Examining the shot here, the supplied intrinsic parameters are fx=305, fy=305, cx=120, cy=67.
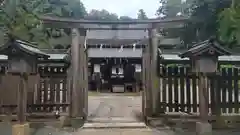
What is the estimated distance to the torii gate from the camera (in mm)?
9859

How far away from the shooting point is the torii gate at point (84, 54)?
986 centimetres

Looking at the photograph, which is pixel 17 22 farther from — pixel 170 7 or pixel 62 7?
pixel 170 7

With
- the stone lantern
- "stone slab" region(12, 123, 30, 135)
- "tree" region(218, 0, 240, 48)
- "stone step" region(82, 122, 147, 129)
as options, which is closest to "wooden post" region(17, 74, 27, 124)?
the stone lantern

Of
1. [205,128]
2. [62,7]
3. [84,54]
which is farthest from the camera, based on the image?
[62,7]

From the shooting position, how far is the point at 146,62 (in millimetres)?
10547

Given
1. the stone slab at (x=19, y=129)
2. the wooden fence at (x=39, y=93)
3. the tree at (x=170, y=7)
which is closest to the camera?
the stone slab at (x=19, y=129)

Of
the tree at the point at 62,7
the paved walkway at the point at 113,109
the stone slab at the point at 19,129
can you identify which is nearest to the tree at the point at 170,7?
the tree at the point at 62,7

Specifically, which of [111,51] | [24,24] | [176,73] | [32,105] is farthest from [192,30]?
[32,105]

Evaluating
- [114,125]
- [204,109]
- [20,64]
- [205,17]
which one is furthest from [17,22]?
[205,17]

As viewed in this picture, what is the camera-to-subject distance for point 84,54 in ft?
35.5

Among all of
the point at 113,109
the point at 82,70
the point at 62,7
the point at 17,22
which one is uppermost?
the point at 62,7

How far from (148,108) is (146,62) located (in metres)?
1.61

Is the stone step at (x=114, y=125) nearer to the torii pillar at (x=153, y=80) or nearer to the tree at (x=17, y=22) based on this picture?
the torii pillar at (x=153, y=80)

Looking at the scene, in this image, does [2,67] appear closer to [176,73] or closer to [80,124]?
[80,124]
